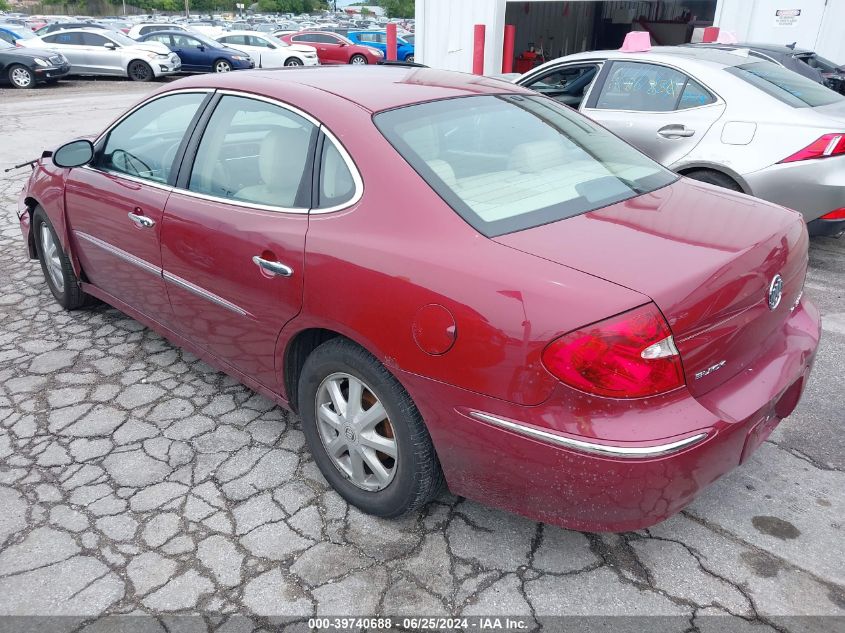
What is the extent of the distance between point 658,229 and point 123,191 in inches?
100

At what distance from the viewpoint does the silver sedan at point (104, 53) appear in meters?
18.8

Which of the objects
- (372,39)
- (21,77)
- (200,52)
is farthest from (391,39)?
(372,39)

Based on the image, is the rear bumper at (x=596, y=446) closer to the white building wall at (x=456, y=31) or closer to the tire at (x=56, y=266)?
the tire at (x=56, y=266)

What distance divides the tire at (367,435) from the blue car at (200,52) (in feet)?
64.0

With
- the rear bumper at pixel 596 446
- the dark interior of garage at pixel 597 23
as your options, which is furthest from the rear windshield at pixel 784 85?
the dark interior of garage at pixel 597 23

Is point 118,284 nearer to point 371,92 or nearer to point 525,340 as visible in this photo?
point 371,92

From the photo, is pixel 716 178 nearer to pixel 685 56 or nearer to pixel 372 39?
pixel 685 56

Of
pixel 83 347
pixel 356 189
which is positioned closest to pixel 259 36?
pixel 83 347

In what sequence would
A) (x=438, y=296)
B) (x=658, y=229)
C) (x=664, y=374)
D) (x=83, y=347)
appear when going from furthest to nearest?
(x=83, y=347) → (x=658, y=229) → (x=438, y=296) → (x=664, y=374)

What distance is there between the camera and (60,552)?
2.41m

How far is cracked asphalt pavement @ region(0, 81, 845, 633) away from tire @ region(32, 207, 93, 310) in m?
0.91

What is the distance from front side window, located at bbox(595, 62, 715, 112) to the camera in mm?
5352

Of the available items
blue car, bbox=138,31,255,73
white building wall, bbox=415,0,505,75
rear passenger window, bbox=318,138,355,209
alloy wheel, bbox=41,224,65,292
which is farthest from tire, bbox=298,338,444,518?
blue car, bbox=138,31,255,73

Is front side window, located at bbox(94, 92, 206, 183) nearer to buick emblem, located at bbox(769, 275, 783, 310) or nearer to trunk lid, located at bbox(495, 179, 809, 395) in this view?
trunk lid, located at bbox(495, 179, 809, 395)
